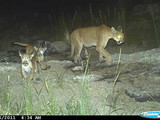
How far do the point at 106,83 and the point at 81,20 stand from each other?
631 centimetres

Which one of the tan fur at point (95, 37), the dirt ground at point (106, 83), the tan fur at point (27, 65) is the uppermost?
the tan fur at point (95, 37)

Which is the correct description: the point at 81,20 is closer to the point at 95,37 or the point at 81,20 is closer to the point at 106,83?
the point at 95,37

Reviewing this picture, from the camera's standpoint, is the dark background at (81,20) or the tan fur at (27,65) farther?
the dark background at (81,20)

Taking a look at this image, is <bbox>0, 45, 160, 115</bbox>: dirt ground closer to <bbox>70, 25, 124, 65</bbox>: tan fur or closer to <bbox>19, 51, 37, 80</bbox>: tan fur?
<bbox>19, 51, 37, 80</bbox>: tan fur

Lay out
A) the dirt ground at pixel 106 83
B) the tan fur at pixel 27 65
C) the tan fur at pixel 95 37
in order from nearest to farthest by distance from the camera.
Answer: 1. the dirt ground at pixel 106 83
2. the tan fur at pixel 27 65
3. the tan fur at pixel 95 37

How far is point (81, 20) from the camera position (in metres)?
12.3

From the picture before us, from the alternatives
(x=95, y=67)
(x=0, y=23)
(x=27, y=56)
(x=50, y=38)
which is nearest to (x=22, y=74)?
(x=27, y=56)

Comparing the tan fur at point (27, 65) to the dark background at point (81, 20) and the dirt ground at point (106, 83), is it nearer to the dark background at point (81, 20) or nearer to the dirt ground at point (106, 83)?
the dirt ground at point (106, 83)

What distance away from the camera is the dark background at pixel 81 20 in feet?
34.9

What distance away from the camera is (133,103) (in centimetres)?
546

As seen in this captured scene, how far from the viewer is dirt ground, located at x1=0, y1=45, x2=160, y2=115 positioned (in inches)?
212

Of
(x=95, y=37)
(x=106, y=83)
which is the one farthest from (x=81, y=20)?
(x=106, y=83)

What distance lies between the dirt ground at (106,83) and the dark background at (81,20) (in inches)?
84.8

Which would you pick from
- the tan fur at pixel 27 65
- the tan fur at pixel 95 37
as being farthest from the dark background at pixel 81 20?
the tan fur at pixel 27 65
